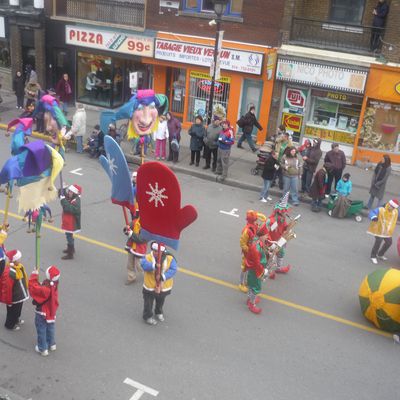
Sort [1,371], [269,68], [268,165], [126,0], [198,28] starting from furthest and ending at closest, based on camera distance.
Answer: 1. [126,0]
2. [198,28]
3. [269,68]
4. [268,165]
5. [1,371]

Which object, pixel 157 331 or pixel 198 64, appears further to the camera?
pixel 198 64

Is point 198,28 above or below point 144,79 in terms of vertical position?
above

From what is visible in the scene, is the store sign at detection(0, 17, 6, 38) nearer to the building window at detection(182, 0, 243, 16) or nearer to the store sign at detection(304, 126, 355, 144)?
the building window at detection(182, 0, 243, 16)

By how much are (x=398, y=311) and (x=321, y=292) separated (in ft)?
5.56

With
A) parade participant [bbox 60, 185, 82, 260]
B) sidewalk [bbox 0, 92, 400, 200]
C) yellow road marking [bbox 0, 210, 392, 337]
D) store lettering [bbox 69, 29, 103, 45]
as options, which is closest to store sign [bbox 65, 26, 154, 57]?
store lettering [bbox 69, 29, 103, 45]

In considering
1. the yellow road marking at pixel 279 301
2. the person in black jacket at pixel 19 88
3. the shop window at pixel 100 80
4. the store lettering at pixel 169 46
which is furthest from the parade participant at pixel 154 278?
the person in black jacket at pixel 19 88

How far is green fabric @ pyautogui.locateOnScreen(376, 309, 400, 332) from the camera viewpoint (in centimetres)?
843

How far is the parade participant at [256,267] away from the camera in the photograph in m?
8.52

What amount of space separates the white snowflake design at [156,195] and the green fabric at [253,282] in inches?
81.9

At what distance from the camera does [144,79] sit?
2039 centimetres

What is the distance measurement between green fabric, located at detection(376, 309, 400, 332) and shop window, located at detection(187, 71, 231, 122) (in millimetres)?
11291

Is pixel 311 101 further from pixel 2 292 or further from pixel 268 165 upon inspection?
pixel 2 292

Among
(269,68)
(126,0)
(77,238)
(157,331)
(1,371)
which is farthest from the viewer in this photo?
(126,0)

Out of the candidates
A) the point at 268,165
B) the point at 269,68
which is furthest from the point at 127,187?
the point at 269,68
